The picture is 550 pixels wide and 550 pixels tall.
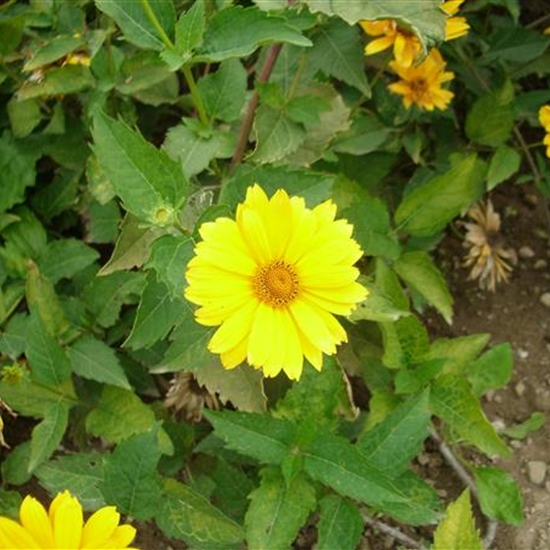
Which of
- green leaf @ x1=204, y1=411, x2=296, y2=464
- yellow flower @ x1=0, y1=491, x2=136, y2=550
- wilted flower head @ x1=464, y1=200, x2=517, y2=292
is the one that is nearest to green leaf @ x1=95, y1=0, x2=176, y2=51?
green leaf @ x1=204, y1=411, x2=296, y2=464

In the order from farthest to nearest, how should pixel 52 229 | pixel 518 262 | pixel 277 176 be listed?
pixel 518 262 < pixel 52 229 < pixel 277 176

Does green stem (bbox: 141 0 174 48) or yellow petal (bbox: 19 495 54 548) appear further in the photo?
green stem (bbox: 141 0 174 48)

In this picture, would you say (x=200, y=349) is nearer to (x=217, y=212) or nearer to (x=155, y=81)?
(x=217, y=212)

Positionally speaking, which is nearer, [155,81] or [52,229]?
[155,81]

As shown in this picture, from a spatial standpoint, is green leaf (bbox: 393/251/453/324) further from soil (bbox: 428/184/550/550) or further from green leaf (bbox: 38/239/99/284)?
green leaf (bbox: 38/239/99/284)

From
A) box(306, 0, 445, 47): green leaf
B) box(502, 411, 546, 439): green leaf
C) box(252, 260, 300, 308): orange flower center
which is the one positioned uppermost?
box(306, 0, 445, 47): green leaf

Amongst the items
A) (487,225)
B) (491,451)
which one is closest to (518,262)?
(487,225)

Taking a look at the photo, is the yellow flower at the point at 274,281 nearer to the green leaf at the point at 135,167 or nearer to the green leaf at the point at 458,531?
the green leaf at the point at 135,167
